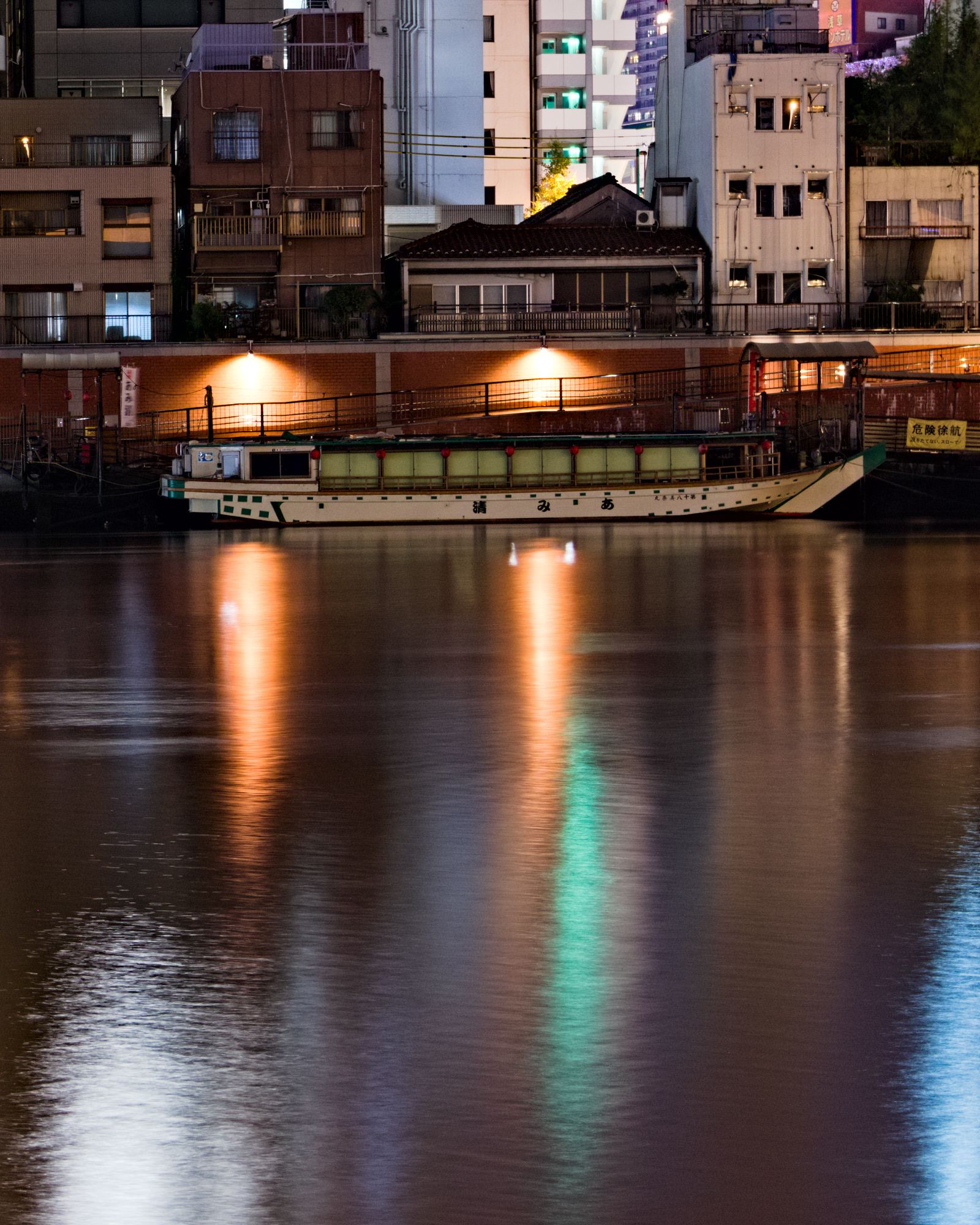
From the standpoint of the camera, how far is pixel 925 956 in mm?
8625

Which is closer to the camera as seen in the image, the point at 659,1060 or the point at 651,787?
the point at 659,1060

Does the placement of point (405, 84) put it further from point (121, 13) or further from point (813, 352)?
point (813, 352)

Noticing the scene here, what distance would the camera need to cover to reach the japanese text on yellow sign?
50.7 meters

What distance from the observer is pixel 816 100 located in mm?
63844

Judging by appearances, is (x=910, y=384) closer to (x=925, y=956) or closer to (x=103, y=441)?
(x=103, y=441)

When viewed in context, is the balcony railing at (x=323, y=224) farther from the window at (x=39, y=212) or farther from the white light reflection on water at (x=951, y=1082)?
the white light reflection on water at (x=951, y=1082)

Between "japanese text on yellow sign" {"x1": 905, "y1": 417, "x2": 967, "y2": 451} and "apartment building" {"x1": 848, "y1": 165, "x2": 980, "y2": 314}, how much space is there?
13.8 m

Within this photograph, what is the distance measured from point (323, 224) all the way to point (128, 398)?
35.3 ft

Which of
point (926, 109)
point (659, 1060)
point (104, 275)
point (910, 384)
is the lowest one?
point (659, 1060)

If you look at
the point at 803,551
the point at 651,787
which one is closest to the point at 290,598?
the point at 803,551

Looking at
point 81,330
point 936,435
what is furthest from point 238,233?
point 936,435

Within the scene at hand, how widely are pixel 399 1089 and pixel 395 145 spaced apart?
78638 mm

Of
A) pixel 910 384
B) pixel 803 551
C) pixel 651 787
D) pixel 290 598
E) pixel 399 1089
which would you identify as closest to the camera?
pixel 399 1089

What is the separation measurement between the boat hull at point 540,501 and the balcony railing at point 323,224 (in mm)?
13940
